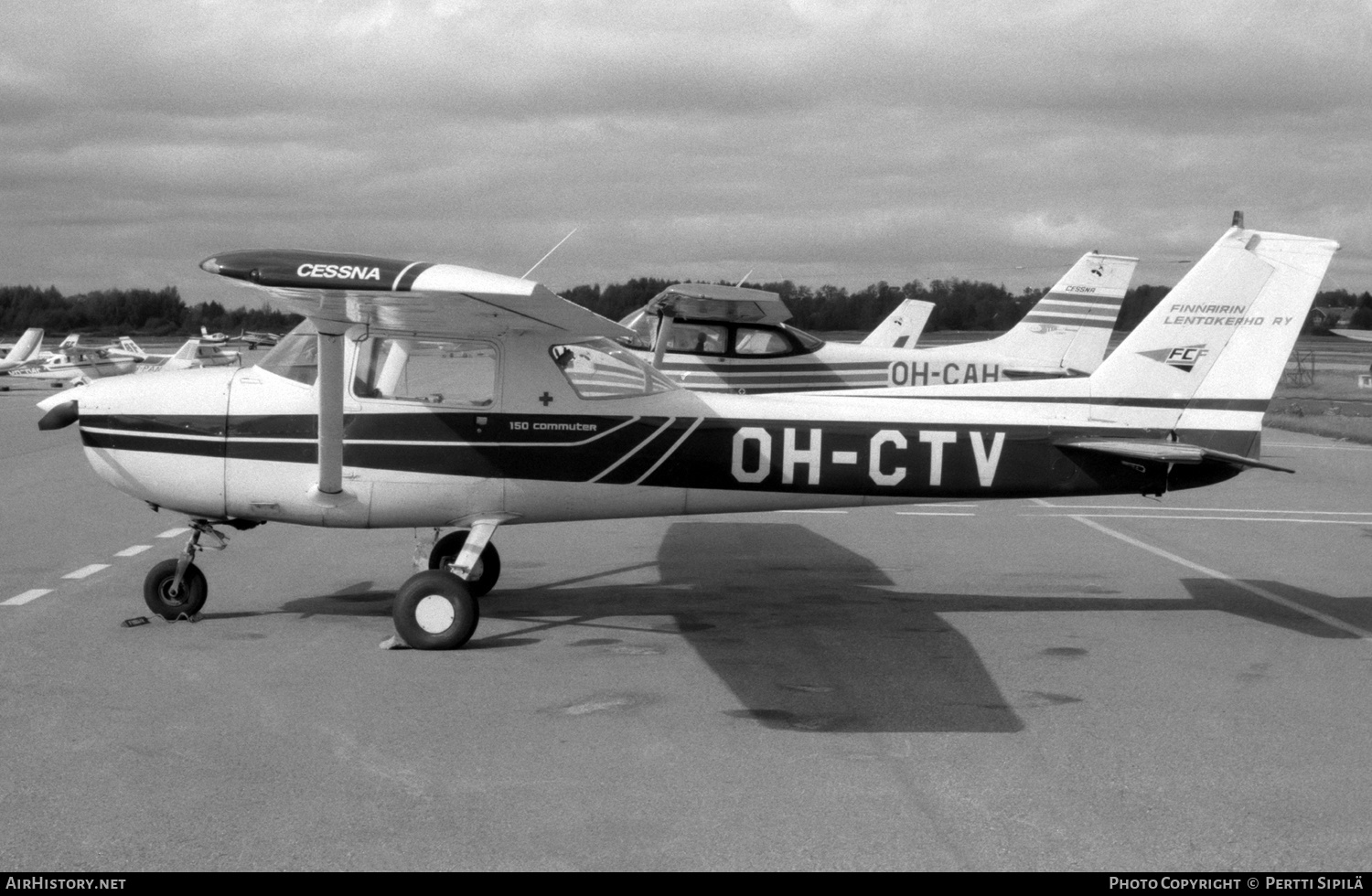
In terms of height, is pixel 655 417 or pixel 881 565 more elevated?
pixel 655 417

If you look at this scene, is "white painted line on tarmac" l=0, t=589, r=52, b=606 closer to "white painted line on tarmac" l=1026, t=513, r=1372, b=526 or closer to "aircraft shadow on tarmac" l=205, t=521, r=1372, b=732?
"aircraft shadow on tarmac" l=205, t=521, r=1372, b=732

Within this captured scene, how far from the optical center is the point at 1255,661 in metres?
7.37

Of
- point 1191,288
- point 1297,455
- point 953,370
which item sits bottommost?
point 1297,455

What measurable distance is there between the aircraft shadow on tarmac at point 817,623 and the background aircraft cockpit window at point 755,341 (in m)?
6.16

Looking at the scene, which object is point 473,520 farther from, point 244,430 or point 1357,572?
point 1357,572

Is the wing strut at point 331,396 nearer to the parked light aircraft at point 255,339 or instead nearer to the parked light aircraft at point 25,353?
the parked light aircraft at point 25,353

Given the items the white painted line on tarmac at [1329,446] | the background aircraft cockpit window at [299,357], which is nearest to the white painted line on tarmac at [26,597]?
the background aircraft cockpit window at [299,357]

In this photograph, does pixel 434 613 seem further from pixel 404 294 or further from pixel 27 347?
pixel 27 347

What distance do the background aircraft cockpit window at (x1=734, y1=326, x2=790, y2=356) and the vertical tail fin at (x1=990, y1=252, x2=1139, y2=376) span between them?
5212 millimetres

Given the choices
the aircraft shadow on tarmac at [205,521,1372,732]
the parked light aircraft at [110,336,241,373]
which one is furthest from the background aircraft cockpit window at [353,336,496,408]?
the parked light aircraft at [110,336,241,373]

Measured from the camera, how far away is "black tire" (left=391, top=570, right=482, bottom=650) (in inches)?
296

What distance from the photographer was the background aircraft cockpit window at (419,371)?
26.9 ft
